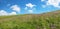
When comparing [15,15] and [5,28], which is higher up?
[15,15]

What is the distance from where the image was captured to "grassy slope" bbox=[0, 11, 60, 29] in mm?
2797

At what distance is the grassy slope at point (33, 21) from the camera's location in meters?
2.80

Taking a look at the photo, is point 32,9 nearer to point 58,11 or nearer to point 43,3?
point 43,3

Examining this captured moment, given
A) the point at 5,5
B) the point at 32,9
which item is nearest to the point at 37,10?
the point at 32,9

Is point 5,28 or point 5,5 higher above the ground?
point 5,5

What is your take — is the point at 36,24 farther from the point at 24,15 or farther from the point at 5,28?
the point at 5,28

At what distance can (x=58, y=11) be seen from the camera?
2.91m

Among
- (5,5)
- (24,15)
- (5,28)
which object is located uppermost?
(5,5)

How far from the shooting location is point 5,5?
286 centimetres

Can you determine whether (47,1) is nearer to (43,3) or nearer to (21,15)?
(43,3)

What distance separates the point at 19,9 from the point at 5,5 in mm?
239

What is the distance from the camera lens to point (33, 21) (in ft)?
9.40

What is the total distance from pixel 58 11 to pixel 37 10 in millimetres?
352

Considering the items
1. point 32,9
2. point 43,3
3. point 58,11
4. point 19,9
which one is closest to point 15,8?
point 19,9
